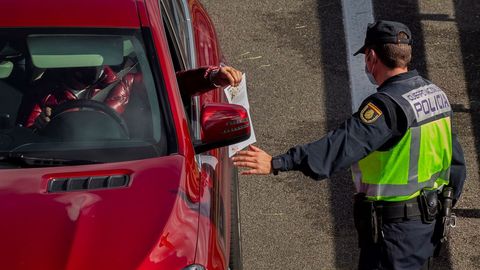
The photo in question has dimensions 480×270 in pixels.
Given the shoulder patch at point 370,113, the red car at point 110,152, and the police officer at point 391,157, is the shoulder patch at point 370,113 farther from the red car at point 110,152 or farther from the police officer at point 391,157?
the red car at point 110,152

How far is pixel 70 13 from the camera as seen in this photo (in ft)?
16.2

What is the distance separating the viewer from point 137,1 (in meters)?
5.03

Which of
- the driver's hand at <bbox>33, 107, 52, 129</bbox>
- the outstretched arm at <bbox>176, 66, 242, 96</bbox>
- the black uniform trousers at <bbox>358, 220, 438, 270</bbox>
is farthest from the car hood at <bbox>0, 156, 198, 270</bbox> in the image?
the black uniform trousers at <bbox>358, 220, 438, 270</bbox>

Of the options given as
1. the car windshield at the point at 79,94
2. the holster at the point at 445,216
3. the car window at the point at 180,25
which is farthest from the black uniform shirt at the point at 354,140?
the car window at the point at 180,25

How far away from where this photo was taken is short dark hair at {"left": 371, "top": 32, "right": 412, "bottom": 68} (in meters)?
4.71

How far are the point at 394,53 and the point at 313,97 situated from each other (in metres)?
3.51

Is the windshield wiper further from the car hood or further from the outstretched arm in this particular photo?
the outstretched arm

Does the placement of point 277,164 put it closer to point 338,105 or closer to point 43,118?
point 43,118

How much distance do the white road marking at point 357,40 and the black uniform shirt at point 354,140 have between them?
3394 mm

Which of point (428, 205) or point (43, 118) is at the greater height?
point (43, 118)

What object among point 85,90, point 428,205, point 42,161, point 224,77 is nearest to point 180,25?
point 224,77

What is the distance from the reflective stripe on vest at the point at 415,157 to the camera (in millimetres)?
4617

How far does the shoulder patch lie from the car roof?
118cm

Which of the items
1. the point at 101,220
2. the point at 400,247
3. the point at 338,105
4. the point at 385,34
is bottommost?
the point at 400,247
